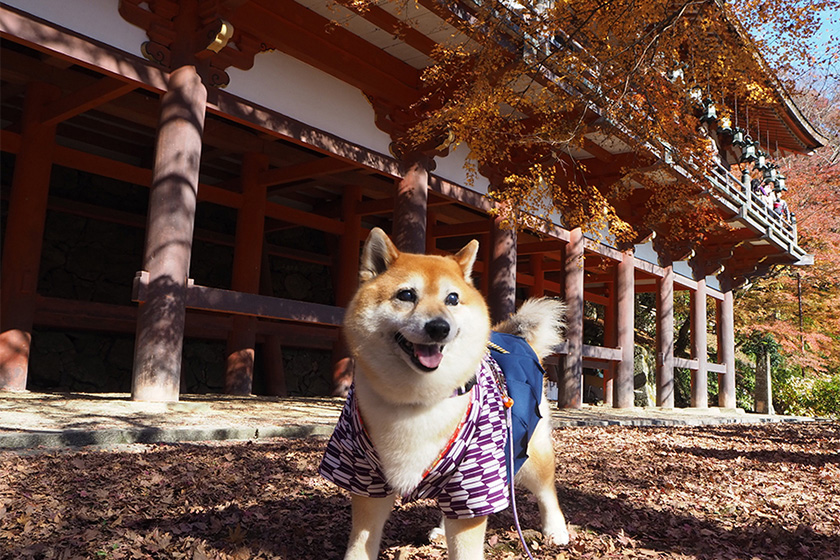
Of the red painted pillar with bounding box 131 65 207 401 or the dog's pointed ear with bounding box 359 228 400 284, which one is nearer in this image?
the dog's pointed ear with bounding box 359 228 400 284

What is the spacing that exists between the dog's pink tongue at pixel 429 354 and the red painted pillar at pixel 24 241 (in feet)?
24.5

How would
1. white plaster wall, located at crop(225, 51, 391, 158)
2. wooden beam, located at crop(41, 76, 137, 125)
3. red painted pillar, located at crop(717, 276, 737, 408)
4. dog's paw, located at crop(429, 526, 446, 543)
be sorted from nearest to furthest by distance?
dog's paw, located at crop(429, 526, 446, 543) < wooden beam, located at crop(41, 76, 137, 125) < white plaster wall, located at crop(225, 51, 391, 158) < red painted pillar, located at crop(717, 276, 737, 408)

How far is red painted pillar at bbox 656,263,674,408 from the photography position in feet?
49.7

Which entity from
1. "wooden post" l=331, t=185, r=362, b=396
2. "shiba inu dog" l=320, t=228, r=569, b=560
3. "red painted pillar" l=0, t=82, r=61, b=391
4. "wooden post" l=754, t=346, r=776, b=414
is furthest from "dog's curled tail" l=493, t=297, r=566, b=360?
"wooden post" l=754, t=346, r=776, b=414

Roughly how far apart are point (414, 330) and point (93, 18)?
5678 mm

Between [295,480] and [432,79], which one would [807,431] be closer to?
[432,79]

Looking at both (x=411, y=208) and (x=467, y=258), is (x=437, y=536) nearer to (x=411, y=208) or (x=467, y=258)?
(x=467, y=258)

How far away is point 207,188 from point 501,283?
4.95 m

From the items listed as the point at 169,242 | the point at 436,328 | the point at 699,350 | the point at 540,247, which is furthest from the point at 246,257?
the point at 699,350

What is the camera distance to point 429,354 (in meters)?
2.17

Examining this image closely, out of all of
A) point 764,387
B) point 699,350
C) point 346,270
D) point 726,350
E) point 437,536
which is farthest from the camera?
point 726,350

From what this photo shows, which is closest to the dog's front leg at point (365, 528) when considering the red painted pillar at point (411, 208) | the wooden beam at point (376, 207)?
the red painted pillar at point (411, 208)

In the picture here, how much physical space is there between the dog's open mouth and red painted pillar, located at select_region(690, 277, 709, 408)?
1572cm

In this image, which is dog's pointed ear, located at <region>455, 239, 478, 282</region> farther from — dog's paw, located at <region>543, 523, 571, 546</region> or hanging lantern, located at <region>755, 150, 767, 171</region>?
hanging lantern, located at <region>755, 150, 767, 171</region>
